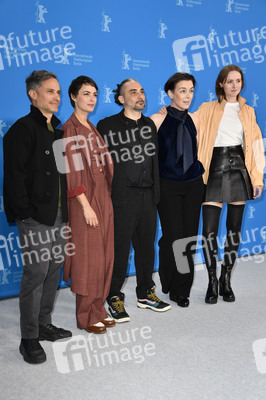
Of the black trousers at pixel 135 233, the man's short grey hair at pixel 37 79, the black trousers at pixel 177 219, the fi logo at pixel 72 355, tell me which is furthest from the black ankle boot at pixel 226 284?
the man's short grey hair at pixel 37 79

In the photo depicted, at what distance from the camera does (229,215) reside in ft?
10.2

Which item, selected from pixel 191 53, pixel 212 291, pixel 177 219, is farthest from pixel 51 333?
pixel 191 53

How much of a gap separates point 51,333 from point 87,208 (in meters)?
0.73

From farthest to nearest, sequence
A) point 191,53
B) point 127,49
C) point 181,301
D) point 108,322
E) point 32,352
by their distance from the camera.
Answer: point 191,53
point 127,49
point 181,301
point 108,322
point 32,352

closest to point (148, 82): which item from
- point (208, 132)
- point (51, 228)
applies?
point (208, 132)

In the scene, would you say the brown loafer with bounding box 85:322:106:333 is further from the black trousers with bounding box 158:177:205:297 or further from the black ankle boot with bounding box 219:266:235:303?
the black ankle boot with bounding box 219:266:235:303

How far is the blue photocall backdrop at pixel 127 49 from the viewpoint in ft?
10.3

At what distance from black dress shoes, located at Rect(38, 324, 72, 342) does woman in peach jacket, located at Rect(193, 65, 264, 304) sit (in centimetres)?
105

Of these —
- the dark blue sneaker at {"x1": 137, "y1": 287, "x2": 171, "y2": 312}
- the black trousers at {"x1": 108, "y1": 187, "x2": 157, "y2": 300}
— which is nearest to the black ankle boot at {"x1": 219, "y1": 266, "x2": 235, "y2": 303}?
the dark blue sneaker at {"x1": 137, "y1": 287, "x2": 171, "y2": 312}

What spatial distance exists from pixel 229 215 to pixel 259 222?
1.33m

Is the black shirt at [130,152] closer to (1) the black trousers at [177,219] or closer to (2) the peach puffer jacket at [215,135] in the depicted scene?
(1) the black trousers at [177,219]

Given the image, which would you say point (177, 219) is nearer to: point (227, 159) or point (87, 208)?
point (227, 159)

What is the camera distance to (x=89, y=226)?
2.46m

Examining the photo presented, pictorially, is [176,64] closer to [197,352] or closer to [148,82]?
[148,82]
